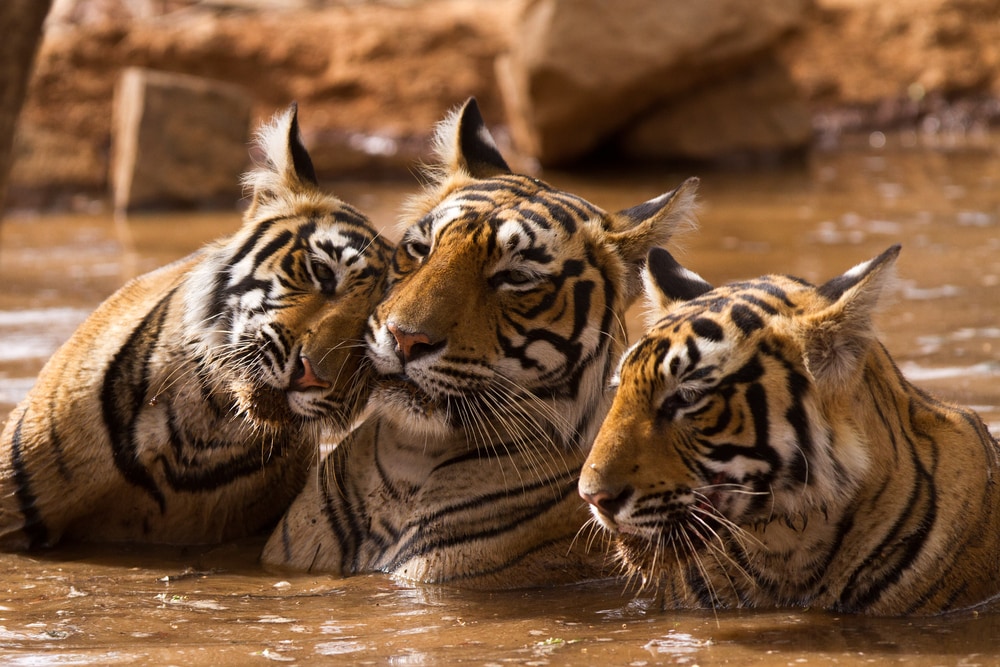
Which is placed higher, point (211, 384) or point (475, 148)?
point (475, 148)

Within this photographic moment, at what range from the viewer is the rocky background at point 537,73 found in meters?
12.1

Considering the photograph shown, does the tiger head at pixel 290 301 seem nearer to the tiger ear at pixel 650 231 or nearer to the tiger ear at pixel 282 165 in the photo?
the tiger ear at pixel 282 165

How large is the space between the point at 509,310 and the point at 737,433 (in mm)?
815

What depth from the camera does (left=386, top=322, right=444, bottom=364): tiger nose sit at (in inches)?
140

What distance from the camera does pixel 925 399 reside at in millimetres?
3617

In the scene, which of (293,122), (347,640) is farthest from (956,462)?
(293,122)

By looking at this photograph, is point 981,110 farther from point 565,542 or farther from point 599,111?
point 565,542

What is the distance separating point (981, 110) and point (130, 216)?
8920 millimetres

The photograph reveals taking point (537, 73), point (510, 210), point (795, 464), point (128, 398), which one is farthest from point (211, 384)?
point (537, 73)

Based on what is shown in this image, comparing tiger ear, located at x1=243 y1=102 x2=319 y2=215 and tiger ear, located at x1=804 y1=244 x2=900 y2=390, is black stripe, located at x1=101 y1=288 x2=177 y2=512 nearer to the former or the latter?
tiger ear, located at x1=243 y1=102 x2=319 y2=215

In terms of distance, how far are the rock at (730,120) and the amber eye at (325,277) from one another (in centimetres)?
951

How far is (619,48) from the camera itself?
12016 millimetres

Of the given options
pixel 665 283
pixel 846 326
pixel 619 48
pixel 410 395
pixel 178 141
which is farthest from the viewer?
pixel 619 48

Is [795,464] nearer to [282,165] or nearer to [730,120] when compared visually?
[282,165]
